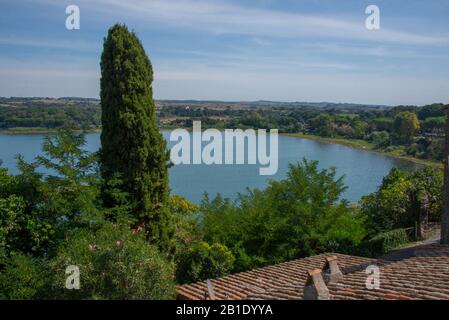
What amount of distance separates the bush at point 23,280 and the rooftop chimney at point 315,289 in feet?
15.5

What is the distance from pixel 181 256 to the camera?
1278cm

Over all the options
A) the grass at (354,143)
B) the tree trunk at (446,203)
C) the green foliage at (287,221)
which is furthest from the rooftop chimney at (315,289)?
the grass at (354,143)

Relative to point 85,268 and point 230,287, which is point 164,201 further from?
point 85,268

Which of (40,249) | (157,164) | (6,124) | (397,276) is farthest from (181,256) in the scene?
(6,124)

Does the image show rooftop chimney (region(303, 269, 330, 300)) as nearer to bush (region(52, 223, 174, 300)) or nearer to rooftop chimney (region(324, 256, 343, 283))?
rooftop chimney (region(324, 256, 343, 283))

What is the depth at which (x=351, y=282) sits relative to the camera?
777 cm

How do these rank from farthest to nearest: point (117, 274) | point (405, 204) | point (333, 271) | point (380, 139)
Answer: point (380, 139) < point (405, 204) < point (333, 271) < point (117, 274)

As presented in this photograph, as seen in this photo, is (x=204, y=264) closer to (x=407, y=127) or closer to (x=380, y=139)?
(x=407, y=127)

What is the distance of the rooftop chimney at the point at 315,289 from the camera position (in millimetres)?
6023

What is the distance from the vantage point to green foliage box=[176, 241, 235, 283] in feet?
39.3

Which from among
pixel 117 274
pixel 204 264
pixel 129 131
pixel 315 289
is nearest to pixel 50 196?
pixel 129 131

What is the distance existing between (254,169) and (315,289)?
41054 millimetres

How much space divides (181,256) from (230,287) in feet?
10.1
